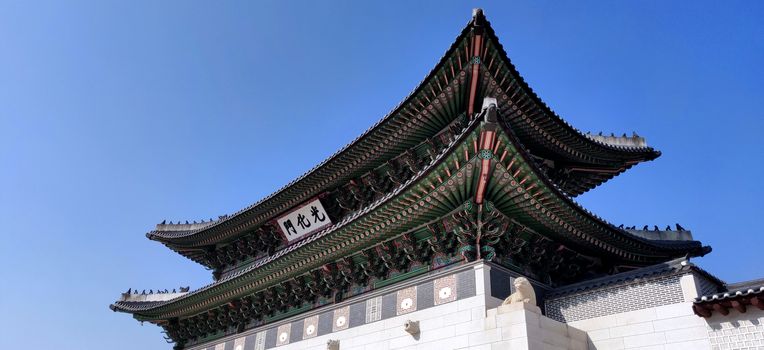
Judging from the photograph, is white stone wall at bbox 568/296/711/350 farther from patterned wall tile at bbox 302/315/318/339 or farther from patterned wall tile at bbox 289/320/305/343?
patterned wall tile at bbox 289/320/305/343

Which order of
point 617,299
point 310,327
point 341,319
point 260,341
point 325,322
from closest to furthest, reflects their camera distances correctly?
1. point 617,299
2. point 341,319
3. point 325,322
4. point 310,327
5. point 260,341

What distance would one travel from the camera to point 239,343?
69.6ft

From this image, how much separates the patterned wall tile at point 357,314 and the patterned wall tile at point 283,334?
3.41 m

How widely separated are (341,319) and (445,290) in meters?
4.31

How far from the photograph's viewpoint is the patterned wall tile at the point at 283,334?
62.1 feet

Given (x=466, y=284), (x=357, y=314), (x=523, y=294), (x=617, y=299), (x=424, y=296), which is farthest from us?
(x=357, y=314)

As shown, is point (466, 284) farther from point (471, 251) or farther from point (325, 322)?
point (325, 322)

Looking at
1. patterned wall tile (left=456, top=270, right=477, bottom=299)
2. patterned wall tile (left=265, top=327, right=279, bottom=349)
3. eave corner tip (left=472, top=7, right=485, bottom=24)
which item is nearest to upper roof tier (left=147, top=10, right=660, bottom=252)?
eave corner tip (left=472, top=7, right=485, bottom=24)

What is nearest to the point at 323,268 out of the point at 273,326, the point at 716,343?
the point at 273,326

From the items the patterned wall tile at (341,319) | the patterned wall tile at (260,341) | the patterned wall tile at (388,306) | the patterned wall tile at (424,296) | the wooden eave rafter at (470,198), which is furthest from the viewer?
the patterned wall tile at (260,341)

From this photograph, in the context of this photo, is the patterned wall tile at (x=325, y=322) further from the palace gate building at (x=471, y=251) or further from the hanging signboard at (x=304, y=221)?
the hanging signboard at (x=304, y=221)

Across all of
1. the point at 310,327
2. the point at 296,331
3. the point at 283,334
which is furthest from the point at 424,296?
the point at 283,334

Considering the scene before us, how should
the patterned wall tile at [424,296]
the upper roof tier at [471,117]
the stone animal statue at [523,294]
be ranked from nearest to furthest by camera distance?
the stone animal statue at [523,294] < the patterned wall tile at [424,296] < the upper roof tier at [471,117]

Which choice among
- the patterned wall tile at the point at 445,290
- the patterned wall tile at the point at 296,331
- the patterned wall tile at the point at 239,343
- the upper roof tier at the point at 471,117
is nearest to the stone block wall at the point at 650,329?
the patterned wall tile at the point at 445,290
